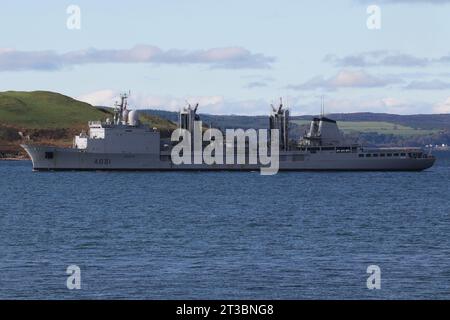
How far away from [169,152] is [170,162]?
1.46 metres

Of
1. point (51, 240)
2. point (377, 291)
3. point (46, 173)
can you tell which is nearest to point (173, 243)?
point (51, 240)

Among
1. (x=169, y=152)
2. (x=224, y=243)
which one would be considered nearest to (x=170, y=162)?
(x=169, y=152)

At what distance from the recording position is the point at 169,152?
126438 mm

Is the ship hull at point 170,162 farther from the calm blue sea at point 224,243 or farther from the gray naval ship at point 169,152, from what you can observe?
the calm blue sea at point 224,243

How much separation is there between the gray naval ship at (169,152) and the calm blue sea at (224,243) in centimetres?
3343

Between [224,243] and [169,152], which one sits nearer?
[224,243]

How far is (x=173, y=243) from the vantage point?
4503 centimetres

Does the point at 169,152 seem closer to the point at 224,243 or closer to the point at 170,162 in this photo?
the point at 170,162

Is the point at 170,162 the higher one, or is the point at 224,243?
the point at 170,162

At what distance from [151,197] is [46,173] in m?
52.1

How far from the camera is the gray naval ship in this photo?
4855 inches

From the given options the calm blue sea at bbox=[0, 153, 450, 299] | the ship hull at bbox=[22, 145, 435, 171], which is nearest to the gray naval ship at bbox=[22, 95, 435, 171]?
the ship hull at bbox=[22, 145, 435, 171]

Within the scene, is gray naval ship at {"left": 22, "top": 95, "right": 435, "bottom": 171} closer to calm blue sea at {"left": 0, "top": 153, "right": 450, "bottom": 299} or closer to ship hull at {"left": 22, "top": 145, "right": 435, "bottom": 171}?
ship hull at {"left": 22, "top": 145, "right": 435, "bottom": 171}
